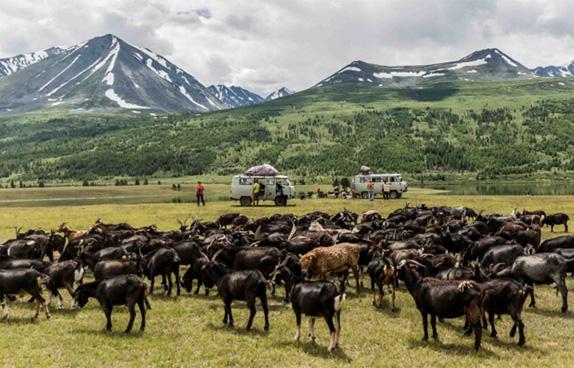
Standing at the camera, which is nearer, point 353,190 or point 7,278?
point 7,278

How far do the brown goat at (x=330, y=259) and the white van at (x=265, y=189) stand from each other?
109 ft

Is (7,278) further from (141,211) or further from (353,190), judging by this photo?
(353,190)

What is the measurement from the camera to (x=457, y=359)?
10.2 m

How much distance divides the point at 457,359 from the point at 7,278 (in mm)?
12942

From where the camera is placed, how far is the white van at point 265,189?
163 feet

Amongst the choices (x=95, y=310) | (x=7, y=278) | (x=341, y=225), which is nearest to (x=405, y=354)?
(x=95, y=310)

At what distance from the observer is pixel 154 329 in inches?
486

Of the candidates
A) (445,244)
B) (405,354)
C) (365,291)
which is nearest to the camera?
(405,354)

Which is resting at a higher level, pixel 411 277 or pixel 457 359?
pixel 411 277

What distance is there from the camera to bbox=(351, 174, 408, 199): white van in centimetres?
5750

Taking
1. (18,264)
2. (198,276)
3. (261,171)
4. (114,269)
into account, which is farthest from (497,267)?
(261,171)

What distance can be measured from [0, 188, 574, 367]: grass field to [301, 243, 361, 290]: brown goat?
1264 mm

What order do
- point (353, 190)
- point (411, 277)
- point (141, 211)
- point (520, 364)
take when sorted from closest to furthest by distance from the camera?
point (520, 364)
point (411, 277)
point (141, 211)
point (353, 190)

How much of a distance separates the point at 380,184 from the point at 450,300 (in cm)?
4844
